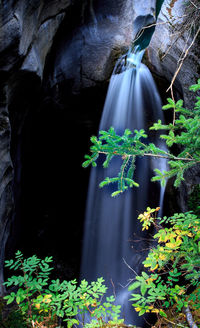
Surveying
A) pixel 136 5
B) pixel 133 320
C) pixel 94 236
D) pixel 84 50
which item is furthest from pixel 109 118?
pixel 133 320

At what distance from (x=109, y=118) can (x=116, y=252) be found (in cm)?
435

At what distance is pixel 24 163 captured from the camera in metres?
7.38

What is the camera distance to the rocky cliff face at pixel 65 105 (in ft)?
22.1

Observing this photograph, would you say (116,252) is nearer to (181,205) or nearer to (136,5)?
(181,205)

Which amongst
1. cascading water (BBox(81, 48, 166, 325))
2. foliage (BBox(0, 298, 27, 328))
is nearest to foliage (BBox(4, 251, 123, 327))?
foliage (BBox(0, 298, 27, 328))

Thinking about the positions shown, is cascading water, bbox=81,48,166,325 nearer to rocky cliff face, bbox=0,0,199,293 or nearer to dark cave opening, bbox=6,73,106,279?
rocky cliff face, bbox=0,0,199,293

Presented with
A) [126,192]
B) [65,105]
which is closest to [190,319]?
[126,192]

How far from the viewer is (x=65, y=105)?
765 centimetres

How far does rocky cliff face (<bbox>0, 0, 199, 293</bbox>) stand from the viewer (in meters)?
6.73

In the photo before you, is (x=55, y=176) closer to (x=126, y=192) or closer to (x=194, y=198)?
(x=126, y=192)

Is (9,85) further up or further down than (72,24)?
further down

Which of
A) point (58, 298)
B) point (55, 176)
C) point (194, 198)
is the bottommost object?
point (58, 298)

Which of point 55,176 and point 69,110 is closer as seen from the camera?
point 69,110

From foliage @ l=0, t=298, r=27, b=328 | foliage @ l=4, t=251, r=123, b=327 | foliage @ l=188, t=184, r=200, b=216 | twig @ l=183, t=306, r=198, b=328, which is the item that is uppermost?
foliage @ l=188, t=184, r=200, b=216
